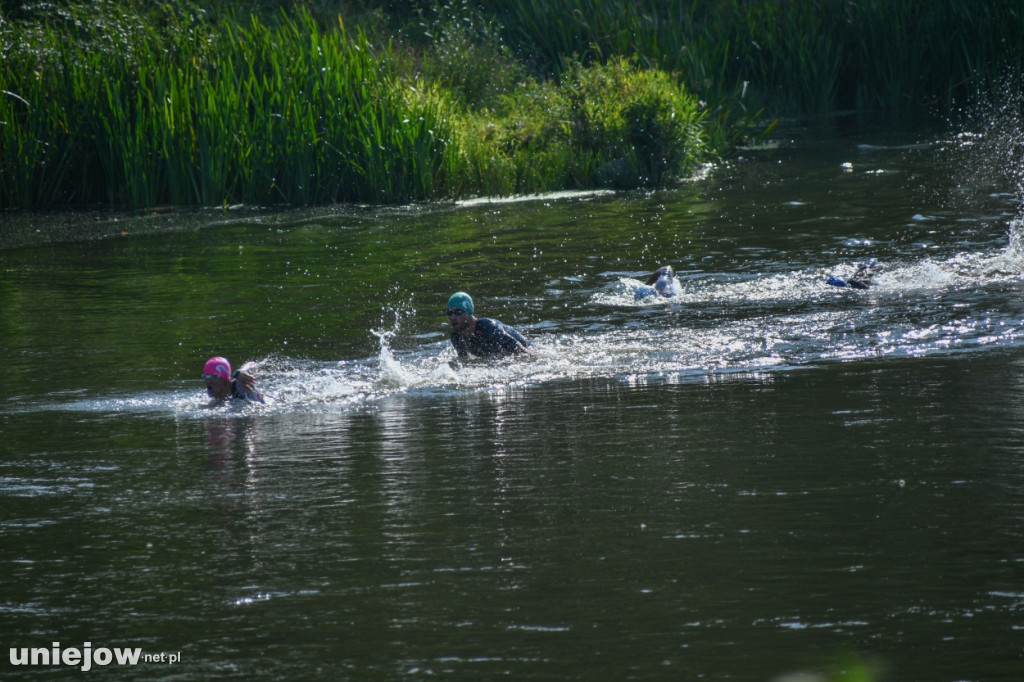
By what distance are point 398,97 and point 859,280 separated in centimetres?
978

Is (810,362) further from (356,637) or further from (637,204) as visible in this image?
(637,204)

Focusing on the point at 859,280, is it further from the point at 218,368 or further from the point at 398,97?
the point at 398,97

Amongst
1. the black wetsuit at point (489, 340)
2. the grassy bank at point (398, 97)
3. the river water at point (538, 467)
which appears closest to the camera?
the river water at point (538, 467)

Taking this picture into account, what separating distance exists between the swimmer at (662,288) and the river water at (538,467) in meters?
0.24

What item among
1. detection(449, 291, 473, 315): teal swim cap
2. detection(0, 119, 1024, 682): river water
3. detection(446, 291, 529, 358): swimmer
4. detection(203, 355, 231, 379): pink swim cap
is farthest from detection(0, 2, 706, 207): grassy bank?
detection(203, 355, 231, 379): pink swim cap

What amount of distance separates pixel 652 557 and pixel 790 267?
350 inches

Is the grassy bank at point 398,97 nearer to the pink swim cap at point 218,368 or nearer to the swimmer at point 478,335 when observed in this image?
the swimmer at point 478,335

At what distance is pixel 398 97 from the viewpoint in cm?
2017

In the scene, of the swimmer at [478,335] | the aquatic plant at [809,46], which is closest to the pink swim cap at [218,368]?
the swimmer at [478,335]

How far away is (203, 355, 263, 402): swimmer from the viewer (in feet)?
30.7

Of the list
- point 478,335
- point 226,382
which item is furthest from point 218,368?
point 478,335

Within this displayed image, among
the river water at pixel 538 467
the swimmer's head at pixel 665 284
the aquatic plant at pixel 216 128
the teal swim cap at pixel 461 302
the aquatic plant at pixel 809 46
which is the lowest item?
the river water at pixel 538 467

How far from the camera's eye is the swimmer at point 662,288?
12898mm

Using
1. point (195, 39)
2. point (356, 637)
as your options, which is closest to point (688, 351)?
point (356, 637)
